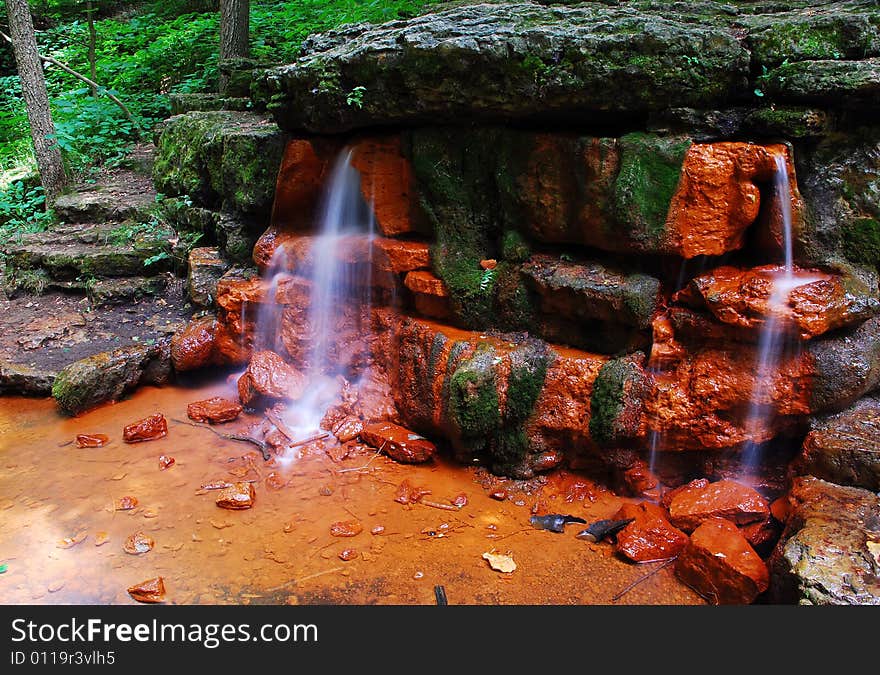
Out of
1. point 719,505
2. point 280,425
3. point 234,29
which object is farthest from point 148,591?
point 234,29

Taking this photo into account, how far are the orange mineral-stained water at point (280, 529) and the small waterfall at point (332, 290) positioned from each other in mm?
830

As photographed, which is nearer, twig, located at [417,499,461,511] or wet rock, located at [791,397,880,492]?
wet rock, located at [791,397,880,492]

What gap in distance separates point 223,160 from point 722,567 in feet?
20.4

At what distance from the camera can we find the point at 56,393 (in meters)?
5.86

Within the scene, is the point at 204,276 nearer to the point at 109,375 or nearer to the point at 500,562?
the point at 109,375

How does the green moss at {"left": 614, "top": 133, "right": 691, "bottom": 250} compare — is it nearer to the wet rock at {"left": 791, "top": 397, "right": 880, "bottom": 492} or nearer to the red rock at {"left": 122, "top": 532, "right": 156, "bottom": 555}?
the wet rock at {"left": 791, "top": 397, "right": 880, "bottom": 492}

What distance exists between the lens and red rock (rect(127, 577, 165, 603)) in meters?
3.72

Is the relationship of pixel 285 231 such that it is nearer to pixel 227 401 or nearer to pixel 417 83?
pixel 227 401

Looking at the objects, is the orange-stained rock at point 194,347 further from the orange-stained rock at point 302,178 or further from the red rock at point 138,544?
→ the red rock at point 138,544

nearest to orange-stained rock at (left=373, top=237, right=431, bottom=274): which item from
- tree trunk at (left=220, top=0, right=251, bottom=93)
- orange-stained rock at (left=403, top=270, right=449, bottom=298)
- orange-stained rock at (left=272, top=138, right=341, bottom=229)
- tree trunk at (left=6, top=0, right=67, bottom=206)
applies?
orange-stained rock at (left=403, top=270, right=449, bottom=298)

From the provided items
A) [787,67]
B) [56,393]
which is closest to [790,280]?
[787,67]

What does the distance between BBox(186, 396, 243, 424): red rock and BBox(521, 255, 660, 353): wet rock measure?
298 centimetres

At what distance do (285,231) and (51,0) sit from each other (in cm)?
1065

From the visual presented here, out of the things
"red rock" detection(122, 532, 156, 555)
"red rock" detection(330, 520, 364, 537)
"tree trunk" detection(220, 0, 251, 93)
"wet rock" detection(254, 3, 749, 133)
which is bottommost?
"red rock" detection(122, 532, 156, 555)
